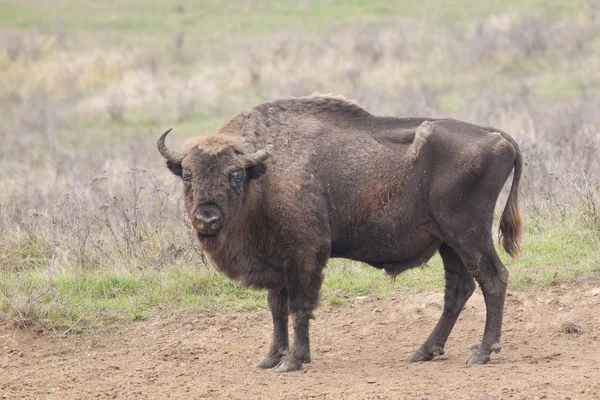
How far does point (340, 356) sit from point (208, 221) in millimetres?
1884

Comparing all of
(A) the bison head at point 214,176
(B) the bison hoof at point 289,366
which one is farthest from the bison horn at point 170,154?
(B) the bison hoof at point 289,366

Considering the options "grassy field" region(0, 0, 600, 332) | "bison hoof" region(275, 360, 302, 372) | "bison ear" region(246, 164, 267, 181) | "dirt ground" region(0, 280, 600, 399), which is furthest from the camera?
"grassy field" region(0, 0, 600, 332)

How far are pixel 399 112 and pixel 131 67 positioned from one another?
1049 centimetres

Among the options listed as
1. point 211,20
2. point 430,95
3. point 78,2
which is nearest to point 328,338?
point 430,95

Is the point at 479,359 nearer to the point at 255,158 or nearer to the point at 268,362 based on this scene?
the point at 268,362

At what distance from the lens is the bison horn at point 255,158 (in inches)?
305

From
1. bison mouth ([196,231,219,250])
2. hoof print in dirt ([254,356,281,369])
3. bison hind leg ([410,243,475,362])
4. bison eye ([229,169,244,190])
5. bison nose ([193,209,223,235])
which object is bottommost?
hoof print in dirt ([254,356,281,369])

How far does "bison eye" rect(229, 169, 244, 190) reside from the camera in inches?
303

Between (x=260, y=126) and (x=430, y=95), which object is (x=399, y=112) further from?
(x=260, y=126)

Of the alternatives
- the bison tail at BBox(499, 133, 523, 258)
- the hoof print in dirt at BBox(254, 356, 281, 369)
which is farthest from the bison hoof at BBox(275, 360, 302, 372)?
the bison tail at BBox(499, 133, 523, 258)

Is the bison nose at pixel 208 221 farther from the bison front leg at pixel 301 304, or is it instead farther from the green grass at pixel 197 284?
the green grass at pixel 197 284

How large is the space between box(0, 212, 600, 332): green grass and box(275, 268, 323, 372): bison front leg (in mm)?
1772

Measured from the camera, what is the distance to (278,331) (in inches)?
326

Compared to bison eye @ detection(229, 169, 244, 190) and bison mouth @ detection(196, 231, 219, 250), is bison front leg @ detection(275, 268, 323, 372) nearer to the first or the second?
bison mouth @ detection(196, 231, 219, 250)
